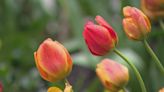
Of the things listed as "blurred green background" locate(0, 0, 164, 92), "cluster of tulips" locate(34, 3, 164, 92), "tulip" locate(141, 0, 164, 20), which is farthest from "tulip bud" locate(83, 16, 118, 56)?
"blurred green background" locate(0, 0, 164, 92)

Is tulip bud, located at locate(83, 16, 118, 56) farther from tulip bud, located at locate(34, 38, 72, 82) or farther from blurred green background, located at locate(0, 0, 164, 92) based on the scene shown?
blurred green background, located at locate(0, 0, 164, 92)

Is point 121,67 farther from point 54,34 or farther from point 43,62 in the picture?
point 54,34

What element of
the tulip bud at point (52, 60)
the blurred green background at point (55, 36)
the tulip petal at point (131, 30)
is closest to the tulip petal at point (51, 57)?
the tulip bud at point (52, 60)

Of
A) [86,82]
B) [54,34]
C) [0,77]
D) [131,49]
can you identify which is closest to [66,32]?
[54,34]

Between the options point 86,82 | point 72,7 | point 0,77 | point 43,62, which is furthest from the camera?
point 86,82

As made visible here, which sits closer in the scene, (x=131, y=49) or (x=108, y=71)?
(x=108, y=71)
